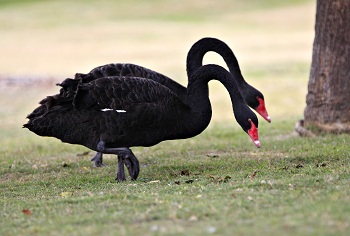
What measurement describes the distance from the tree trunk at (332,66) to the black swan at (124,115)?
2958mm

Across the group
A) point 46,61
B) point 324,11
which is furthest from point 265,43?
point 324,11

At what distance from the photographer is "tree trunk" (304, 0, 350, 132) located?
10.6 meters

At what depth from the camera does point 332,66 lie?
10.6 m

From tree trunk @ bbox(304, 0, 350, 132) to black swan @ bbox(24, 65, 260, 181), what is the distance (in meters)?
2.96

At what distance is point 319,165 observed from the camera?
26.4ft

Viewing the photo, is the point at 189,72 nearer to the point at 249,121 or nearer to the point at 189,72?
the point at 189,72

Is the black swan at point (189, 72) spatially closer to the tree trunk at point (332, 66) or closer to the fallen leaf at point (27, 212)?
the tree trunk at point (332, 66)

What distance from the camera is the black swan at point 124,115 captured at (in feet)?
25.8

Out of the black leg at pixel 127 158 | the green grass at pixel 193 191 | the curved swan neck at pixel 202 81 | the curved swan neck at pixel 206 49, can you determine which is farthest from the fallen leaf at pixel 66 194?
the curved swan neck at pixel 206 49

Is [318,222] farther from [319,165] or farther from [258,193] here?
[319,165]

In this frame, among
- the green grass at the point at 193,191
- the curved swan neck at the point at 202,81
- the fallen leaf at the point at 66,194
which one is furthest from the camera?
the curved swan neck at the point at 202,81

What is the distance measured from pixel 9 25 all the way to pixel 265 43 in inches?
653

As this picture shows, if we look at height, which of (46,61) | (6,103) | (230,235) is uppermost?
(46,61)

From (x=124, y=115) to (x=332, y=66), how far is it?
4.01 meters
